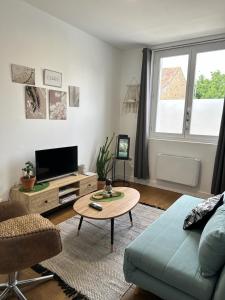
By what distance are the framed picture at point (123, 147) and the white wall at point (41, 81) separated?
341 mm

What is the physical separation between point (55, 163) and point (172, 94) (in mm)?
2350

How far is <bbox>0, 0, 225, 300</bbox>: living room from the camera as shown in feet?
5.62

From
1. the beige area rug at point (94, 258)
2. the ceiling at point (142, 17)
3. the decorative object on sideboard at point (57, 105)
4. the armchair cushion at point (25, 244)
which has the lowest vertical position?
the beige area rug at point (94, 258)

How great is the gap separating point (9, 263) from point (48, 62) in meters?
2.45

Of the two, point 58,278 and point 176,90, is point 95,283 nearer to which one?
point 58,278

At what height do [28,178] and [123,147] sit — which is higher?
[123,147]

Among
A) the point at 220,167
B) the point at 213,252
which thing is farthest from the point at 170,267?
the point at 220,167

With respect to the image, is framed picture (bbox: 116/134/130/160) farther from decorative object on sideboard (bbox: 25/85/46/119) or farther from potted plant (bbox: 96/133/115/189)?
decorative object on sideboard (bbox: 25/85/46/119)

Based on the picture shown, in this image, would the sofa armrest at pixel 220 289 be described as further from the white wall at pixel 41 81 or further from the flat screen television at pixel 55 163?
the white wall at pixel 41 81

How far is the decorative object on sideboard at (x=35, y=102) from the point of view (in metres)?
2.70

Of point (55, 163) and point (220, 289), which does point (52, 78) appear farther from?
point (220, 289)

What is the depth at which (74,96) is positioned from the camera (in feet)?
10.9

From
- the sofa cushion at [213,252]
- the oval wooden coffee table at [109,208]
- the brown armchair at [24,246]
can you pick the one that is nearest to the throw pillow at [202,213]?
the sofa cushion at [213,252]

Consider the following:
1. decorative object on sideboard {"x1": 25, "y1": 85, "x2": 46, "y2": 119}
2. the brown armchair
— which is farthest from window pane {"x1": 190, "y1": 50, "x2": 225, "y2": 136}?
the brown armchair
